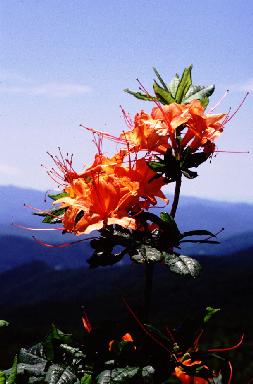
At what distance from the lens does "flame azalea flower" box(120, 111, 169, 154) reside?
5.54 ft

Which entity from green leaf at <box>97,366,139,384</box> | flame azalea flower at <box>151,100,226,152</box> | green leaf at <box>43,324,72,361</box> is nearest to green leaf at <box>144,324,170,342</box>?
green leaf at <box>97,366,139,384</box>

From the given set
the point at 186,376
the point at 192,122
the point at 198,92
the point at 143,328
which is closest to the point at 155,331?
the point at 143,328

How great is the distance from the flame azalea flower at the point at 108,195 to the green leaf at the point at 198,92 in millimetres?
277

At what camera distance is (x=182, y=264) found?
1535 mm

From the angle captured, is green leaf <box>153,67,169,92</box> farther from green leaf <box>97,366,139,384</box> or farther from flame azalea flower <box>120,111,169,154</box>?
green leaf <box>97,366,139,384</box>

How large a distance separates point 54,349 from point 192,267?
0.50 m

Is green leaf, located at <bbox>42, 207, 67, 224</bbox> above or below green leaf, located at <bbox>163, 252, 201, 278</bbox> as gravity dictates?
above

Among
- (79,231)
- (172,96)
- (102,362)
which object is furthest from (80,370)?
(172,96)

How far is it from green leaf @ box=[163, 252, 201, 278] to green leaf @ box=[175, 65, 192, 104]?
21.0 inches

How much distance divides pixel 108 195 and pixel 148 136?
22cm

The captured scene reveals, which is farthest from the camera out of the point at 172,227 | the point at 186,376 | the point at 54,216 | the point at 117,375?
the point at 186,376

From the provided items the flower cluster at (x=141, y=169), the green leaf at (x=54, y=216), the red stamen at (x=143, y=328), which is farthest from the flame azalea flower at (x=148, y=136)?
the red stamen at (x=143, y=328)

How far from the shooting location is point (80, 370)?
1.68 metres

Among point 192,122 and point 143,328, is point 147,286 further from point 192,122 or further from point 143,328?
point 192,122
